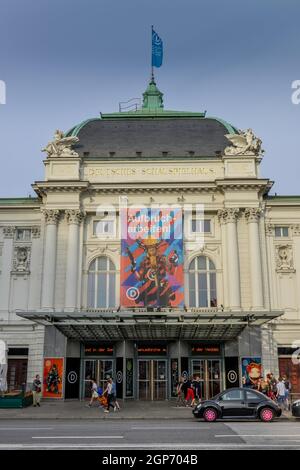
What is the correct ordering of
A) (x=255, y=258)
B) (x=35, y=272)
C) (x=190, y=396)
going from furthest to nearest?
(x=35, y=272) → (x=255, y=258) → (x=190, y=396)

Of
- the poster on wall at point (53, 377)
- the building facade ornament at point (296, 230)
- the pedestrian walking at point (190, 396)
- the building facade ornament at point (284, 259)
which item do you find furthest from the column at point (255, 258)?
the poster on wall at point (53, 377)

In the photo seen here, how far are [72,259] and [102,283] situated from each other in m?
2.87

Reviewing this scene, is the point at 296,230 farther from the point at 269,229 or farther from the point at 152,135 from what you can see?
the point at 152,135

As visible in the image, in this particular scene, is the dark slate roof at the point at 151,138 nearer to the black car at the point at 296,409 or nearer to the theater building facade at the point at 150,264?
the theater building facade at the point at 150,264

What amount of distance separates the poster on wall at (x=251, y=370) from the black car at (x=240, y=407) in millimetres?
13581

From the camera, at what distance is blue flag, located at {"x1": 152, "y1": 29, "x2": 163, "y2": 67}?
170 ft

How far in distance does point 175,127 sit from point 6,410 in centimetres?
2680

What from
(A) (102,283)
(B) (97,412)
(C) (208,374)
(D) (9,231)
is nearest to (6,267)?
(D) (9,231)

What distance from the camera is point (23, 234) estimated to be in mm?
42562

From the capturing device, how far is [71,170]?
41.6 metres

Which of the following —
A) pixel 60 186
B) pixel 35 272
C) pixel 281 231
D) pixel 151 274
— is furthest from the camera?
pixel 281 231

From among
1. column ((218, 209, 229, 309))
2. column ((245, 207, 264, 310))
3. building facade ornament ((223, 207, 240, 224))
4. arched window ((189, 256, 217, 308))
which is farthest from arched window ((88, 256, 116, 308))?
column ((245, 207, 264, 310))

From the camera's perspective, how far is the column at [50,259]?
39.0 meters
